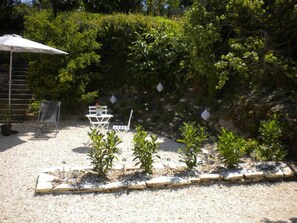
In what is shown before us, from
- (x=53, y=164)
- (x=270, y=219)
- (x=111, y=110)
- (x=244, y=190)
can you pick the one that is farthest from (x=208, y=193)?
(x=111, y=110)

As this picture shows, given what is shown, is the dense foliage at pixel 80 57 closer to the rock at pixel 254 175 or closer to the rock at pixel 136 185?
the rock at pixel 254 175

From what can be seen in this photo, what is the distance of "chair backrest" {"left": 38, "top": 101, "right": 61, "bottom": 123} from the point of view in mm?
8238

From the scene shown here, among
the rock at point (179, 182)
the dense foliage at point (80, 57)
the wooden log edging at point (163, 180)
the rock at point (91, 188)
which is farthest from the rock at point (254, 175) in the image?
the dense foliage at point (80, 57)

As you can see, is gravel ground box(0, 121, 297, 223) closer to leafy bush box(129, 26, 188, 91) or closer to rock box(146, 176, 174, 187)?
rock box(146, 176, 174, 187)

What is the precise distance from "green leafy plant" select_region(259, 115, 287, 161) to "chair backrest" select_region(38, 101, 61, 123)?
211 inches

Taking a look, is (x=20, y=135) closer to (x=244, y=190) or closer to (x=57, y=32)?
(x=57, y=32)

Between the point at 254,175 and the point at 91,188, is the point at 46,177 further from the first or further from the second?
the point at 254,175

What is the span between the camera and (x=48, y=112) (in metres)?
8.38

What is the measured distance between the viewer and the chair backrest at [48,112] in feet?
27.0

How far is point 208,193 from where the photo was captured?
4238 mm

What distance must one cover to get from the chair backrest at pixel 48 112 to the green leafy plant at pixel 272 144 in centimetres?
537

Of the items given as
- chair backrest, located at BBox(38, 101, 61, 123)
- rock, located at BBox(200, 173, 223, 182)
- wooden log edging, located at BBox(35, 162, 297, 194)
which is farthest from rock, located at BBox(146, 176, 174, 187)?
chair backrest, located at BBox(38, 101, 61, 123)

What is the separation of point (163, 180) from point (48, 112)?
5.07m

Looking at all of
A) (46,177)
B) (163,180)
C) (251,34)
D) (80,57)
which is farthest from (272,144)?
(80,57)
